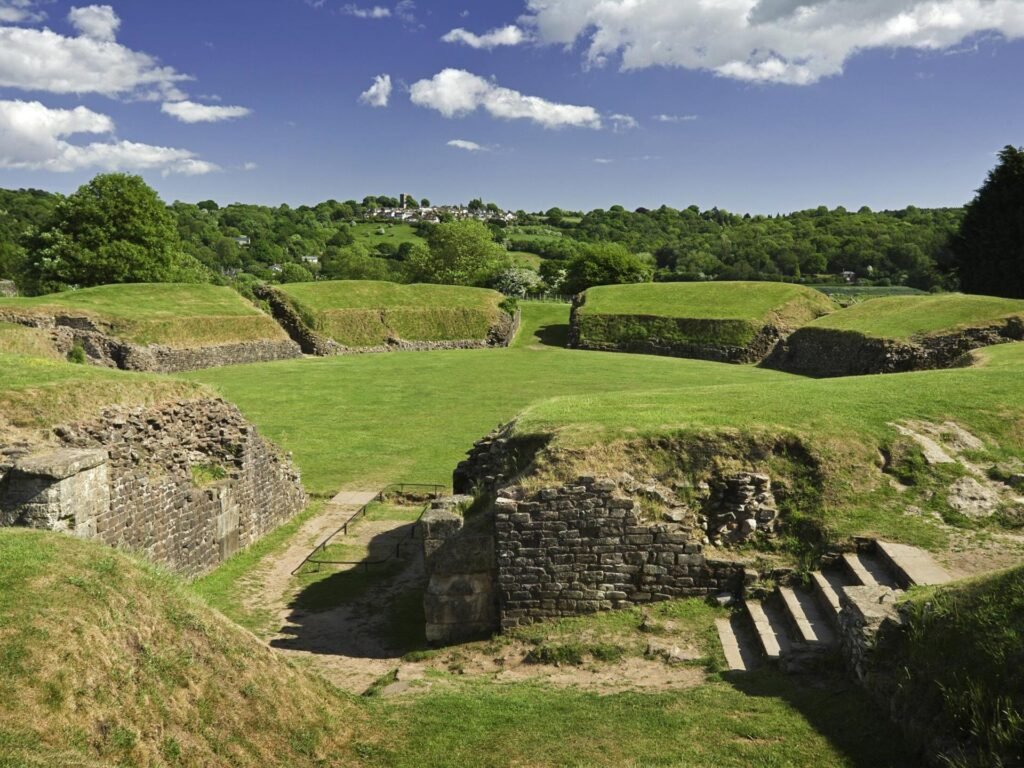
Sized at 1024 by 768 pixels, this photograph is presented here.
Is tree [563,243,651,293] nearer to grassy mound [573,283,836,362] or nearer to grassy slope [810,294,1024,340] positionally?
grassy mound [573,283,836,362]

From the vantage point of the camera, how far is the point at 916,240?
105 m

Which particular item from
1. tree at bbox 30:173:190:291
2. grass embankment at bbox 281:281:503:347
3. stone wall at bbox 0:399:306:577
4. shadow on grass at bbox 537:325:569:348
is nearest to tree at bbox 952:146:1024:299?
shadow on grass at bbox 537:325:569:348

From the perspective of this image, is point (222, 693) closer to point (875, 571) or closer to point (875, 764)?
point (875, 764)

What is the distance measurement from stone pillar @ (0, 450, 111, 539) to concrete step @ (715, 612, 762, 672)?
391 inches

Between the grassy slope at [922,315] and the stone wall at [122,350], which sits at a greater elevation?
the grassy slope at [922,315]

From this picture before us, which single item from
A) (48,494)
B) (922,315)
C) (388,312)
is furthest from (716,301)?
(48,494)

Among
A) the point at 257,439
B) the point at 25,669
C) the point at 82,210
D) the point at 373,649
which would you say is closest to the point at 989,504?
the point at 373,649

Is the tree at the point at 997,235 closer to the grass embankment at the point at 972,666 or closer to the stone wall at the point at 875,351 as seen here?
the stone wall at the point at 875,351

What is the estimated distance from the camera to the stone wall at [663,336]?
50.3m

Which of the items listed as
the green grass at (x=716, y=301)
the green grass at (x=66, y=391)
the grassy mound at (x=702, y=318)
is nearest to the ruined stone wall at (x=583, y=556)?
the green grass at (x=66, y=391)

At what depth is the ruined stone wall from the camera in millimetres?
11992

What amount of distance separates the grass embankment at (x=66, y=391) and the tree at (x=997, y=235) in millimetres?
53678

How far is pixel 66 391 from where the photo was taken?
14.3 metres

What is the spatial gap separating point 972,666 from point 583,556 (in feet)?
19.3
